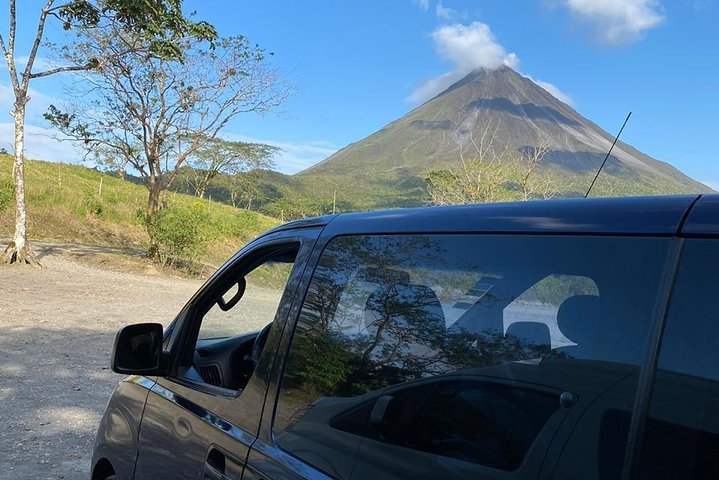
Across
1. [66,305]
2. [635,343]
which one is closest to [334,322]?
[635,343]

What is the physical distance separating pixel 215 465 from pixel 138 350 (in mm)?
649

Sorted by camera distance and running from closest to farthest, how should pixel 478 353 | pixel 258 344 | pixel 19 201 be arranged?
pixel 478 353, pixel 258 344, pixel 19 201

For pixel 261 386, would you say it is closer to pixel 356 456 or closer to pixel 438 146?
pixel 356 456

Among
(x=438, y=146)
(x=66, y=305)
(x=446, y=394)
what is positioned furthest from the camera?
(x=438, y=146)

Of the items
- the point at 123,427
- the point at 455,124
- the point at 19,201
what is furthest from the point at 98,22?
the point at 455,124

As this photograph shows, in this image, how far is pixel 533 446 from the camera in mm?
1060

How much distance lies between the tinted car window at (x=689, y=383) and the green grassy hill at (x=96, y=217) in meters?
15.7

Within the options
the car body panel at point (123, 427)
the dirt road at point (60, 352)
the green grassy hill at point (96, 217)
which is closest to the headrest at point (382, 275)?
the car body panel at point (123, 427)

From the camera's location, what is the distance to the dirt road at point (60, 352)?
4293mm

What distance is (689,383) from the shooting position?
0.90m

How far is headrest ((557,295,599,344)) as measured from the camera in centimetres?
108

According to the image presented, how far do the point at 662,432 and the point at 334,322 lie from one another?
88cm

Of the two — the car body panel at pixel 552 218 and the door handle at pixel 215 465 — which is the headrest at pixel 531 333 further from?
the door handle at pixel 215 465

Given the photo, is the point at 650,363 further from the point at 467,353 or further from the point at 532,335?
the point at 467,353
